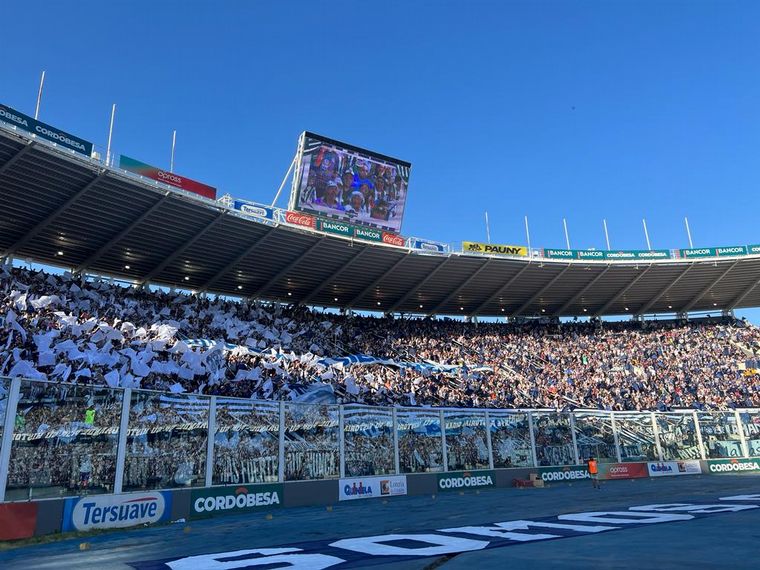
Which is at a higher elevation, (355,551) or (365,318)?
(365,318)

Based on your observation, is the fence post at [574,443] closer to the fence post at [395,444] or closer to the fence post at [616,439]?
the fence post at [616,439]

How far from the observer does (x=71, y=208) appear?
105 ft

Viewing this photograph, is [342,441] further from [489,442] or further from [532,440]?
[532,440]

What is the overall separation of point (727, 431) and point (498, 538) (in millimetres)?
29094

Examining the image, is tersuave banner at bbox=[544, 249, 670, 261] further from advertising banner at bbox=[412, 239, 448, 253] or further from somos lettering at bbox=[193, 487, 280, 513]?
somos lettering at bbox=[193, 487, 280, 513]

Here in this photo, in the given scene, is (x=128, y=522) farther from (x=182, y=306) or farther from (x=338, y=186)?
(x=338, y=186)

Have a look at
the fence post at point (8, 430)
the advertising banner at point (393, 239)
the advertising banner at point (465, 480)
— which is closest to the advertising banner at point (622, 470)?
the advertising banner at point (465, 480)

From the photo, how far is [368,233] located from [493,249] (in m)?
11.4

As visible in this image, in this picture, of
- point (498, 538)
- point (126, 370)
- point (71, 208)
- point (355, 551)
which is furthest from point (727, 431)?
point (71, 208)

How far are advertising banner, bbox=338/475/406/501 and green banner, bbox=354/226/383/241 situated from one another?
854 inches

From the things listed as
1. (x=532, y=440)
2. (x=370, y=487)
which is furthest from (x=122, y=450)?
(x=532, y=440)

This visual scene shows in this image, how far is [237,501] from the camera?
57.8 ft

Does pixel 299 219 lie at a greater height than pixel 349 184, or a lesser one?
lesser

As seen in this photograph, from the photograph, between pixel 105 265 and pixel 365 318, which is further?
pixel 365 318
